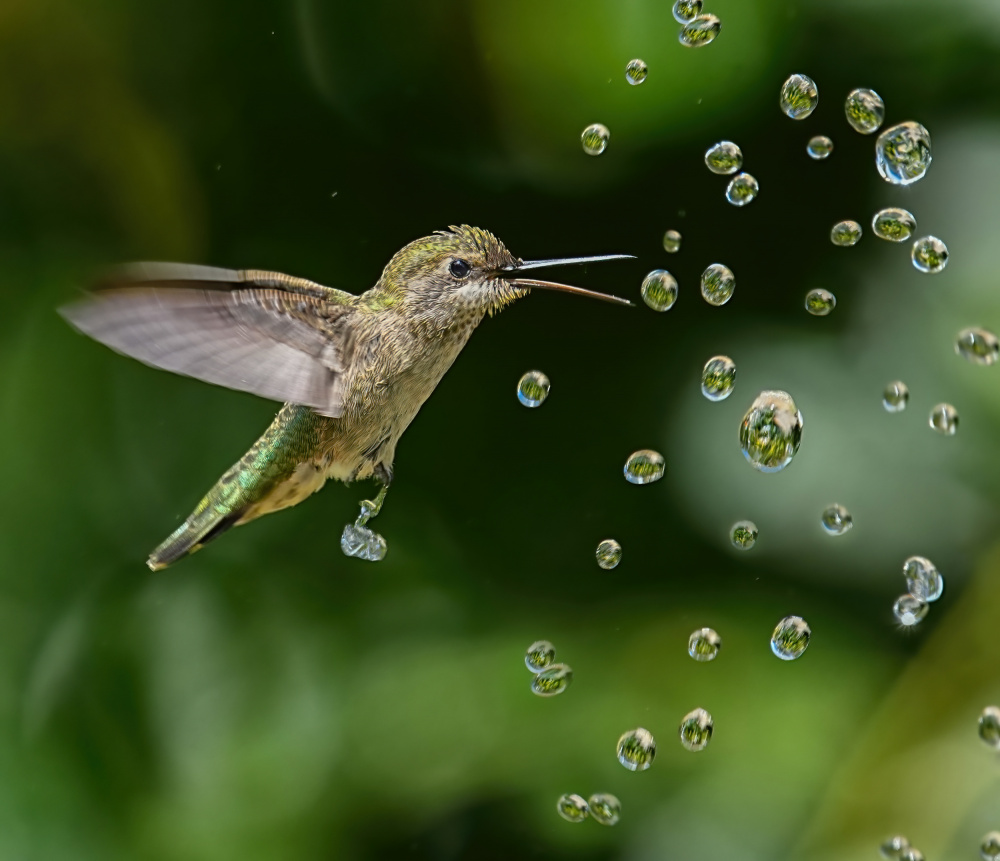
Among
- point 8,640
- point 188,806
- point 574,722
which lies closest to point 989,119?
point 574,722

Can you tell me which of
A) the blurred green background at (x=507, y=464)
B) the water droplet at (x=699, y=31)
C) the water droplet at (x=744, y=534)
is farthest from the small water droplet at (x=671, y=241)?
the water droplet at (x=744, y=534)

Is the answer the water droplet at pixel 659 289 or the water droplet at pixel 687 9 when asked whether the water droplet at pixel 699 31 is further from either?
the water droplet at pixel 659 289

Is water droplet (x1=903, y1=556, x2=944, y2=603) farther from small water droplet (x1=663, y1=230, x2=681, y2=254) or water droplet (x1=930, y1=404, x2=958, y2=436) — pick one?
small water droplet (x1=663, y1=230, x2=681, y2=254)

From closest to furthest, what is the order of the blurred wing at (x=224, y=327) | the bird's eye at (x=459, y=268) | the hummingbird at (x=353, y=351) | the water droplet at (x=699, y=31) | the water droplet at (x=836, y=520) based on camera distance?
the blurred wing at (x=224, y=327)
the hummingbird at (x=353, y=351)
the bird's eye at (x=459, y=268)
the water droplet at (x=699, y=31)
the water droplet at (x=836, y=520)

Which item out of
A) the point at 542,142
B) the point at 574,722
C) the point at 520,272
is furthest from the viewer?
the point at 542,142

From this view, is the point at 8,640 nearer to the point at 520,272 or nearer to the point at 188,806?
the point at 188,806
